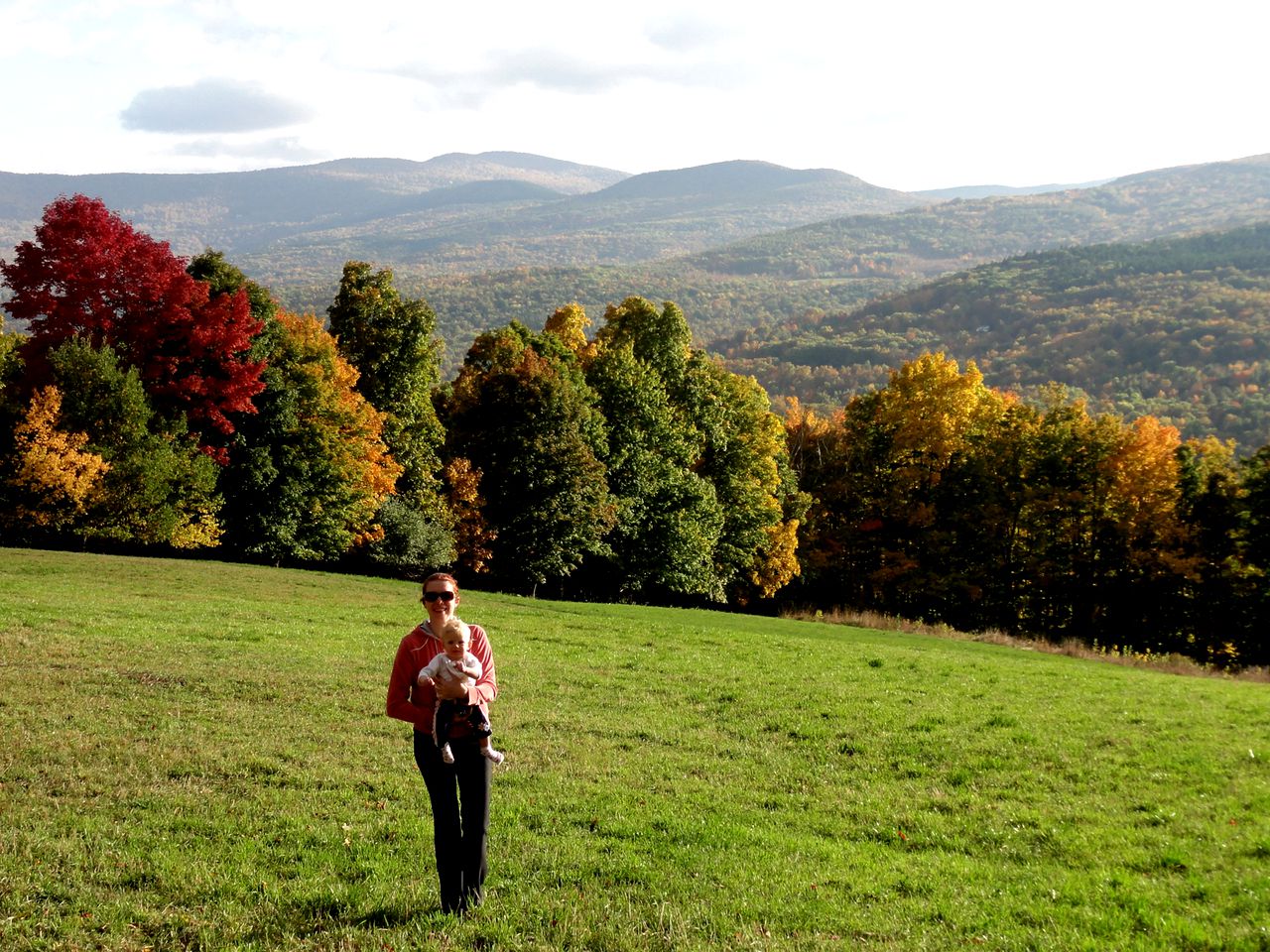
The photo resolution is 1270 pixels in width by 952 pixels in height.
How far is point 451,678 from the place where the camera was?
7414 mm

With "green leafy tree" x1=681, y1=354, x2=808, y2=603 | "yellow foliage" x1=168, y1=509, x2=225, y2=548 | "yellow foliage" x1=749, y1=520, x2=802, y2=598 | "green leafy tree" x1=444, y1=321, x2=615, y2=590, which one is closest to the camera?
"yellow foliage" x1=168, y1=509, x2=225, y2=548

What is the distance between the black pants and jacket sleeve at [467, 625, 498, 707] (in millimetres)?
348

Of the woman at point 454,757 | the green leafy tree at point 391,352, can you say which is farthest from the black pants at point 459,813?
the green leafy tree at point 391,352

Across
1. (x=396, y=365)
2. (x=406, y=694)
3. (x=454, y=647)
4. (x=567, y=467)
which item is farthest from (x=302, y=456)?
(x=454, y=647)

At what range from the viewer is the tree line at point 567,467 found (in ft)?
127

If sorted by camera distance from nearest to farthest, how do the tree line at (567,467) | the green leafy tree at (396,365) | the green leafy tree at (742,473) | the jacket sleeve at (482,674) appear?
the jacket sleeve at (482,674) → the tree line at (567,467) → the green leafy tree at (396,365) → the green leafy tree at (742,473)

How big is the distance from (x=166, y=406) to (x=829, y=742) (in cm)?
3681

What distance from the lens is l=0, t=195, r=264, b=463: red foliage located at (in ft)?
126

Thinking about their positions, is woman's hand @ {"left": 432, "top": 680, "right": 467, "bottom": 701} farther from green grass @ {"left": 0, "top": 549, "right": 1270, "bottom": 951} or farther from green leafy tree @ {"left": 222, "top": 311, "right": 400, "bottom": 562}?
green leafy tree @ {"left": 222, "top": 311, "right": 400, "bottom": 562}

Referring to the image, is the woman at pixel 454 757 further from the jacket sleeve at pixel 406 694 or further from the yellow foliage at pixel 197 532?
the yellow foliage at pixel 197 532

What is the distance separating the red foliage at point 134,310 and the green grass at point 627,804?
1945cm

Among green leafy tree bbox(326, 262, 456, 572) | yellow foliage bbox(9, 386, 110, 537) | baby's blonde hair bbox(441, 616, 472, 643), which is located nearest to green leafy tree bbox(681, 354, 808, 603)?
green leafy tree bbox(326, 262, 456, 572)

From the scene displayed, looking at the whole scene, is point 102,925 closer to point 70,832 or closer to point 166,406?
point 70,832

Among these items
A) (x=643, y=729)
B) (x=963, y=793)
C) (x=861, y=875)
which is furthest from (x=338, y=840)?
(x=963, y=793)
